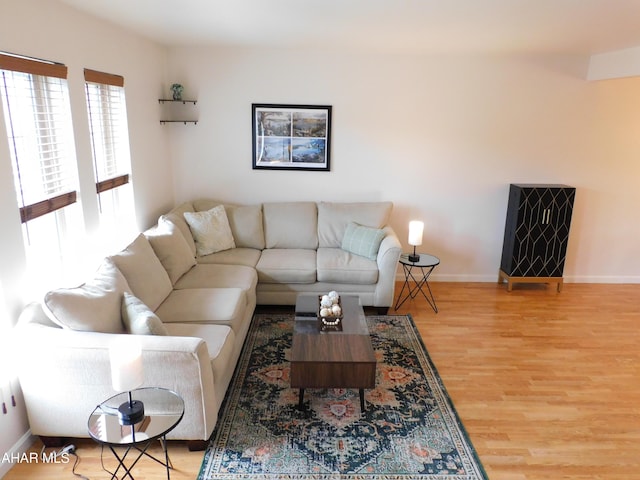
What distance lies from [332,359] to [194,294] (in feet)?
4.16

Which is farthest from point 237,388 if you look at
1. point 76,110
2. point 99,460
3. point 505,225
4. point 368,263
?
point 505,225

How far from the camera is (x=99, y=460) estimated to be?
2.42 meters

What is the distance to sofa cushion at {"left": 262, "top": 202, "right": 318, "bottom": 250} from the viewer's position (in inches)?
184

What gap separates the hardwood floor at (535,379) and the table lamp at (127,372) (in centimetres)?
56

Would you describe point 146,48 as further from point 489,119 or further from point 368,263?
point 489,119

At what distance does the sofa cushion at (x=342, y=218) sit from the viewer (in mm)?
4688

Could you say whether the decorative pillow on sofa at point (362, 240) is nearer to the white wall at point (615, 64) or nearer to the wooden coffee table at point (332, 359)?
the wooden coffee table at point (332, 359)

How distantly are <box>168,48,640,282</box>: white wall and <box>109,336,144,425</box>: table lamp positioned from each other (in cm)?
319

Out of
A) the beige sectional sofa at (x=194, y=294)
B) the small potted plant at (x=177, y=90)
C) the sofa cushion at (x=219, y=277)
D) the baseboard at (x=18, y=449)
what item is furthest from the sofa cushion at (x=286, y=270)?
the baseboard at (x=18, y=449)

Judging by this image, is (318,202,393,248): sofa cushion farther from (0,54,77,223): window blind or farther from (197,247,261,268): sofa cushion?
(0,54,77,223): window blind

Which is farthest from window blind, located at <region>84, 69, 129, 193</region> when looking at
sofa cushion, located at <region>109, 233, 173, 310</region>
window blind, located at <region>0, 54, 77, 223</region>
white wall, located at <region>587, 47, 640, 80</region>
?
white wall, located at <region>587, 47, 640, 80</region>

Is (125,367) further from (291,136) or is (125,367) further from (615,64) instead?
(615,64)

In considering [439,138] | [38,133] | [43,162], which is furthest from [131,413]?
[439,138]

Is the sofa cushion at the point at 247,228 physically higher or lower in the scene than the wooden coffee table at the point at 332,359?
higher
